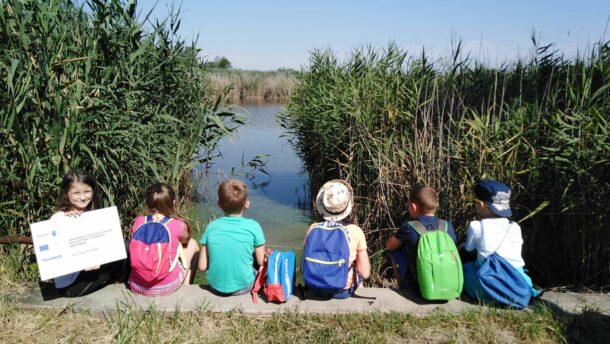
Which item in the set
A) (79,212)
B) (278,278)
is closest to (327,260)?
(278,278)

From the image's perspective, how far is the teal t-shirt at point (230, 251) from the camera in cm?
314

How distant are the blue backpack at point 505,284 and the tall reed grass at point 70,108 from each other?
2775 millimetres

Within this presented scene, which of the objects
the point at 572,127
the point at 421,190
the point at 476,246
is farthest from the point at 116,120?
the point at 572,127

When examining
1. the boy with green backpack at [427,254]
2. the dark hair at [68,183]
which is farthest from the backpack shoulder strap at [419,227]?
the dark hair at [68,183]

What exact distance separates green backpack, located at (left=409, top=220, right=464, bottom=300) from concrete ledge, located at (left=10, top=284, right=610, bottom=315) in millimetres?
103

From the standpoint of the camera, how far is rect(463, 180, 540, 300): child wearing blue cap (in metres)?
3.15

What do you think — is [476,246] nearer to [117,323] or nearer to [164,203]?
[164,203]

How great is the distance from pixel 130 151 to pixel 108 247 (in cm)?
153

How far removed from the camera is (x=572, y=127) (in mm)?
3918

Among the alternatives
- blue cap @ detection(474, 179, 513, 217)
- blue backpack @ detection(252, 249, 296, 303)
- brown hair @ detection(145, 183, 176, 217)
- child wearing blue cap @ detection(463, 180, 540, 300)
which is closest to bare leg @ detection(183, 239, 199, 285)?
brown hair @ detection(145, 183, 176, 217)

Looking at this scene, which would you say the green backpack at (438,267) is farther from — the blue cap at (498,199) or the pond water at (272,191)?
the pond water at (272,191)

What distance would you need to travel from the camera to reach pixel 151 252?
3.12 m

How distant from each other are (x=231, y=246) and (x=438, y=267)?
50.0 inches

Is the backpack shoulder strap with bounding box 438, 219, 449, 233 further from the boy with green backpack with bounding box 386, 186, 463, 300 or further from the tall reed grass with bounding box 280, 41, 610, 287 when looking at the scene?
the tall reed grass with bounding box 280, 41, 610, 287
